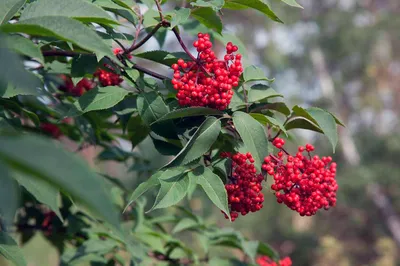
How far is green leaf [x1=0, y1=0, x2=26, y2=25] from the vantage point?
1076 millimetres

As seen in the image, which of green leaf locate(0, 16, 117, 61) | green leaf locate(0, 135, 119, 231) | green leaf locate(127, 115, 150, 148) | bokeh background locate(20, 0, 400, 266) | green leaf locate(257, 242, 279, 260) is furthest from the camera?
bokeh background locate(20, 0, 400, 266)

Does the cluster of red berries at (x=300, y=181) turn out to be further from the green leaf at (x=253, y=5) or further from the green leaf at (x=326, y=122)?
the green leaf at (x=253, y=5)

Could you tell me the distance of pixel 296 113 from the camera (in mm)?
1340

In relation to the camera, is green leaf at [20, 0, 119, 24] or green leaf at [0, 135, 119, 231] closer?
green leaf at [0, 135, 119, 231]

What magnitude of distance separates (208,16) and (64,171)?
40.3 inches

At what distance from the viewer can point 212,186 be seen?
120 cm

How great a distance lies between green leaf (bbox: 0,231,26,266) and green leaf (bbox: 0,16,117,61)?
565mm

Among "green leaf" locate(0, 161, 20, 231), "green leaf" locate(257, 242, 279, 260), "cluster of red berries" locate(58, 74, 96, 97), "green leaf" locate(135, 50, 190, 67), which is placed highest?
"green leaf" locate(0, 161, 20, 231)

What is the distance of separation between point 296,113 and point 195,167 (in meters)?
0.31

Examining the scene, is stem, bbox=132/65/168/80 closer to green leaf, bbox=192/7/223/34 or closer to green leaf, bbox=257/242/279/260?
green leaf, bbox=192/7/223/34

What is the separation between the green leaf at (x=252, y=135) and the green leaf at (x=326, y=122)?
157 millimetres

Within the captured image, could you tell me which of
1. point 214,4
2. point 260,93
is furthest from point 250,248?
point 214,4

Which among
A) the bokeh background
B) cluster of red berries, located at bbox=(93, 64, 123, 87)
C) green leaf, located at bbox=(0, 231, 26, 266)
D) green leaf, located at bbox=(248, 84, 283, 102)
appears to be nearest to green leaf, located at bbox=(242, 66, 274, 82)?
green leaf, located at bbox=(248, 84, 283, 102)

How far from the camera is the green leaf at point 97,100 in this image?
4.33 ft
